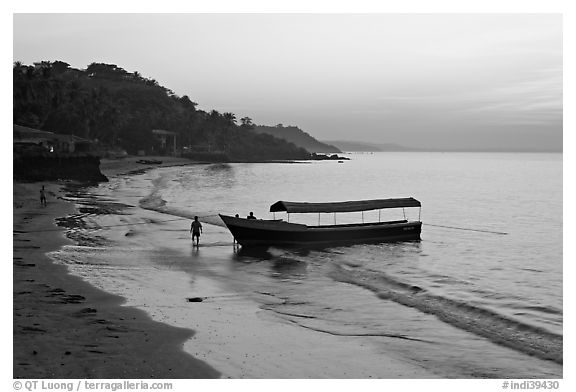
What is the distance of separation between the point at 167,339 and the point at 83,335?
1.74 m

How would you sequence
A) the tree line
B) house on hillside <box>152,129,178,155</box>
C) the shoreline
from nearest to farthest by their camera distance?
the shoreline < the tree line < house on hillside <box>152,129,178,155</box>

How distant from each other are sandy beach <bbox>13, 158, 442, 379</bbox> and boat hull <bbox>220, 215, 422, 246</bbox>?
Result: 8561 millimetres

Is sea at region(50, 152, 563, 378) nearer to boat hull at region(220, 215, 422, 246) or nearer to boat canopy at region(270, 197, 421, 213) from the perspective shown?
boat hull at region(220, 215, 422, 246)

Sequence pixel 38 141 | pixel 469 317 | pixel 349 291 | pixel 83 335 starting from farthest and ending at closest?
pixel 38 141 → pixel 349 291 → pixel 469 317 → pixel 83 335

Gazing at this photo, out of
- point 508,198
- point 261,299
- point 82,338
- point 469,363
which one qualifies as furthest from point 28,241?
Result: point 508,198

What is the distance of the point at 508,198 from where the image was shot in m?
69.1

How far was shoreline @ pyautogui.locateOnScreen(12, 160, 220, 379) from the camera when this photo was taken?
392 inches

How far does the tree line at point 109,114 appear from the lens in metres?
73.7

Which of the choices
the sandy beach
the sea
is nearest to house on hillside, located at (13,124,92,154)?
the sea

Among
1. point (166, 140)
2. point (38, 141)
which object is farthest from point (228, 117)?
point (38, 141)

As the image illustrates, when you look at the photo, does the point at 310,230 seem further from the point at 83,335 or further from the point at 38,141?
the point at 38,141

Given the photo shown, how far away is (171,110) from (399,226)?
157 metres

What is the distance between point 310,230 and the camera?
27641 millimetres
